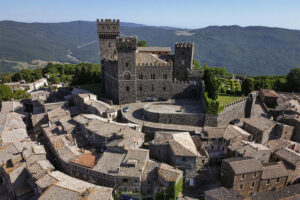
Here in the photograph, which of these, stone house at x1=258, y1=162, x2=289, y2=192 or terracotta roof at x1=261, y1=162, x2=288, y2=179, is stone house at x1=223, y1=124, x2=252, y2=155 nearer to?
stone house at x1=258, y1=162, x2=289, y2=192

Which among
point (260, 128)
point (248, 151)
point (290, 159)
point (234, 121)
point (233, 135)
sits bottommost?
point (290, 159)

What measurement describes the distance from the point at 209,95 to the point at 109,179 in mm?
32143

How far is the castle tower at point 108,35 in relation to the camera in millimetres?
61938

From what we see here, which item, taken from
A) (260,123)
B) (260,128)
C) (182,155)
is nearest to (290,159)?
(260,128)

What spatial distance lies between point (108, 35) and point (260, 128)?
4546 centimetres

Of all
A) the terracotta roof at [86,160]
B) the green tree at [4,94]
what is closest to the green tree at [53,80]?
the green tree at [4,94]

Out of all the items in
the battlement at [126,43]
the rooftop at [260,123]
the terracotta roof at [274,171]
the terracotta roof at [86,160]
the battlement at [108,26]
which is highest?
the battlement at [108,26]

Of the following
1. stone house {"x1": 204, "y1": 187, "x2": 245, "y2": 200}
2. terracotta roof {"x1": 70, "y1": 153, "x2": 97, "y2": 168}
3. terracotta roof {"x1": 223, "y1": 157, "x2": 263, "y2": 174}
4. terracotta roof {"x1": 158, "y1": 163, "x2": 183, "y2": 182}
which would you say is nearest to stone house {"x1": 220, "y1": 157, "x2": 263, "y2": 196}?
terracotta roof {"x1": 223, "y1": 157, "x2": 263, "y2": 174}

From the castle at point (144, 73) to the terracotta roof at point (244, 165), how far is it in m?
25.2

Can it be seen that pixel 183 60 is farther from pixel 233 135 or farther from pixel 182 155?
pixel 182 155

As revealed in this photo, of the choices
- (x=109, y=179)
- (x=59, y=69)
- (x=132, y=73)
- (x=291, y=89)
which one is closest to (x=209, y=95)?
(x=132, y=73)

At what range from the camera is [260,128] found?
47.1m

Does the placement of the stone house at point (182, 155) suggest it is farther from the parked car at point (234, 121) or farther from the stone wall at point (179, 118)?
the parked car at point (234, 121)

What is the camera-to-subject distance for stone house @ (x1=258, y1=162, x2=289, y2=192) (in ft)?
125
